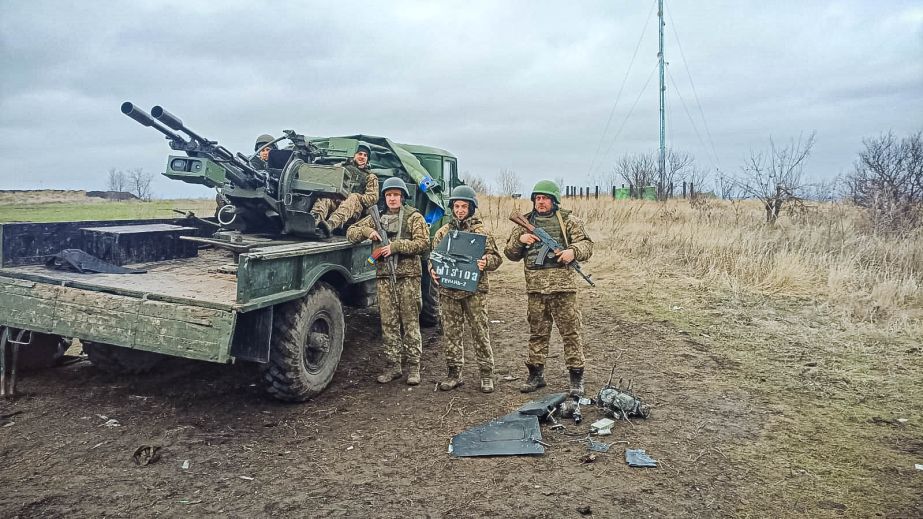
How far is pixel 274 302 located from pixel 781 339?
5.38 meters

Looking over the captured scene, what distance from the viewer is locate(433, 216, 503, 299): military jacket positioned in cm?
527

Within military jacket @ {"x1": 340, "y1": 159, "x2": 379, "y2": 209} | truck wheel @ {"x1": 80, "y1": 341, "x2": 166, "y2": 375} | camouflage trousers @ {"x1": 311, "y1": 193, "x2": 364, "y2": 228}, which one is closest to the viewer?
truck wheel @ {"x1": 80, "y1": 341, "x2": 166, "y2": 375}

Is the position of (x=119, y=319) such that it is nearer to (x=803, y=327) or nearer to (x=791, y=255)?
(x=803, y=327)

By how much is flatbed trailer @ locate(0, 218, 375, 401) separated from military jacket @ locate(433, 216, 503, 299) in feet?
2.77

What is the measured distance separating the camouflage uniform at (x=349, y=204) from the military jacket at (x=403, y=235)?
616 mm

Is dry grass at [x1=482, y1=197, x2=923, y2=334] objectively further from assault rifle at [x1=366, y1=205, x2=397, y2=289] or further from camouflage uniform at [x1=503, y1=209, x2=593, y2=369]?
assault rifle at [x1=366, y1=205, x2=397, y2=289]

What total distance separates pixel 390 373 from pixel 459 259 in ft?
4.15

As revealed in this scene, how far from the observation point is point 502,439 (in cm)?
432

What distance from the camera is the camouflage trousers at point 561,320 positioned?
17.1 feet

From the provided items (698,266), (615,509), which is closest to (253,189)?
(615,509)

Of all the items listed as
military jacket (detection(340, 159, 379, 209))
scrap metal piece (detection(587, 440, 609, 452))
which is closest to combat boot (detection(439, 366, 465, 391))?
scrap metal piece (detection(587, 440, 609, 452))

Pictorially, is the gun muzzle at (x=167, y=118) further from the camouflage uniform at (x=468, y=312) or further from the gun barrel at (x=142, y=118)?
the camouflage uniform at (x=468, y=312)

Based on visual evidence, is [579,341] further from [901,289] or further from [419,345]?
[901,289]

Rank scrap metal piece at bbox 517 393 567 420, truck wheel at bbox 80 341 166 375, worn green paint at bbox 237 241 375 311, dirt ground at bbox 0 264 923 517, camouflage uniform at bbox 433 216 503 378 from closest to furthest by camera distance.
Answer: dirt ground at bbox 0 264 923 517 < worn green paint at bbox 237 241 375 311 < scrap metal piece at bbox 517 393 567 420 < camouflage uniform at bbox 433 216 503 378 < truck wheel at bbox 80 341 166 375
